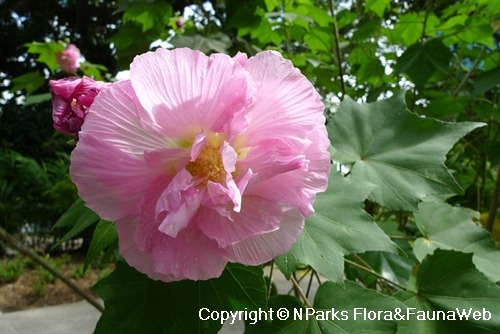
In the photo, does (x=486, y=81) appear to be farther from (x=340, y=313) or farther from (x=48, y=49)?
(x=48, y=49)

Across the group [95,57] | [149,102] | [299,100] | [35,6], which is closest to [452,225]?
Answer: [299,100]

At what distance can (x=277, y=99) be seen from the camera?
0.41 meters

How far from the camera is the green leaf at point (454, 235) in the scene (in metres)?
0.80

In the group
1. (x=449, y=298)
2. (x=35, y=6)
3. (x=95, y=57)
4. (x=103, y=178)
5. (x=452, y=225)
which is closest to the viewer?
(x=103, y=178)

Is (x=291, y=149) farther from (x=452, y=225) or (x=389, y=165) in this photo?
(x=452, y=225)

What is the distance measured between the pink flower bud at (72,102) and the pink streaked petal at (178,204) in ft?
0.39

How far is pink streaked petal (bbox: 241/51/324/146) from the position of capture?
0.41 meters

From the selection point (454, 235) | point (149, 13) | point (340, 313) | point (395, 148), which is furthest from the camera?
point (149, 13)

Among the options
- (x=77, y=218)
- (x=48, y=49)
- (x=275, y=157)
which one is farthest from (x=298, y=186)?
(x=48, y=49)

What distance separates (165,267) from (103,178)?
0.31 ft


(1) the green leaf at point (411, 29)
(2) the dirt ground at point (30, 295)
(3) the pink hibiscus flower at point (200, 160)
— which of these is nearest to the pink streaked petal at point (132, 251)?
(3) the pink hibiscus flower at point (200, 160)

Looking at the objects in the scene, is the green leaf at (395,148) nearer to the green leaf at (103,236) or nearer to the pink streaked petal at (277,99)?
the pink streaked petal at (277,99)

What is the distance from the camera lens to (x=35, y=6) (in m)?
7.80

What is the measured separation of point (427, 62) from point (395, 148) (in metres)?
0.49
